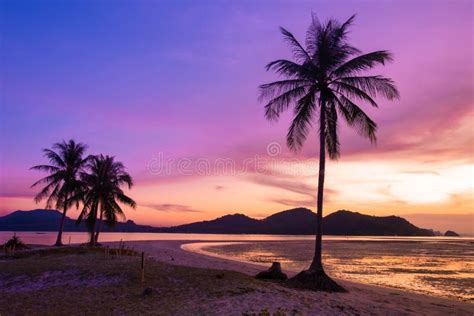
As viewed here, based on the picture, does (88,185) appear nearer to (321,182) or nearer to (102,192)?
(102,192)

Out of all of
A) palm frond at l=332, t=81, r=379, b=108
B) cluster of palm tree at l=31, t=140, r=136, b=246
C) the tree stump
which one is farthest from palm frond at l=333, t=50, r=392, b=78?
cluster of palm tree at l=31, t=140, r=136, b=246

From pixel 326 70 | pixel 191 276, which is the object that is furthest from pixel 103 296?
pixel 326 70

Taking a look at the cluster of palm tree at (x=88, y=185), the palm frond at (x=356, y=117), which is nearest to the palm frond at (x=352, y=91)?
the palm frond at (x=356, y=117)

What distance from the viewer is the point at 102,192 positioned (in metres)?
41.2

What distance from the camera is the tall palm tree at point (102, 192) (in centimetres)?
4109

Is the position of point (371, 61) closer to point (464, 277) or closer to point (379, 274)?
point (379, 274)

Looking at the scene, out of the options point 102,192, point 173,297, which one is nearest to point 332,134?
point 173,297

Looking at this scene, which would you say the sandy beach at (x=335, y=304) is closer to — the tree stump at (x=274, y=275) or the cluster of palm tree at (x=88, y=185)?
the tree stump at (x=274, y=275)

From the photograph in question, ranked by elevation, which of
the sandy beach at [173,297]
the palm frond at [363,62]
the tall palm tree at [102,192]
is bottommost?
the sandy beach at [173,297]

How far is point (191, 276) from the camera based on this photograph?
57.7 feet

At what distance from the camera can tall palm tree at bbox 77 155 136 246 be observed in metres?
41.1

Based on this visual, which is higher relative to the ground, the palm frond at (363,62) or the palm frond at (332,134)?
the palm frond at (363,62)

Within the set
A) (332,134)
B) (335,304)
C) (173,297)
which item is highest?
(332,134)

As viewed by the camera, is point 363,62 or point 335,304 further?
point 363,62
